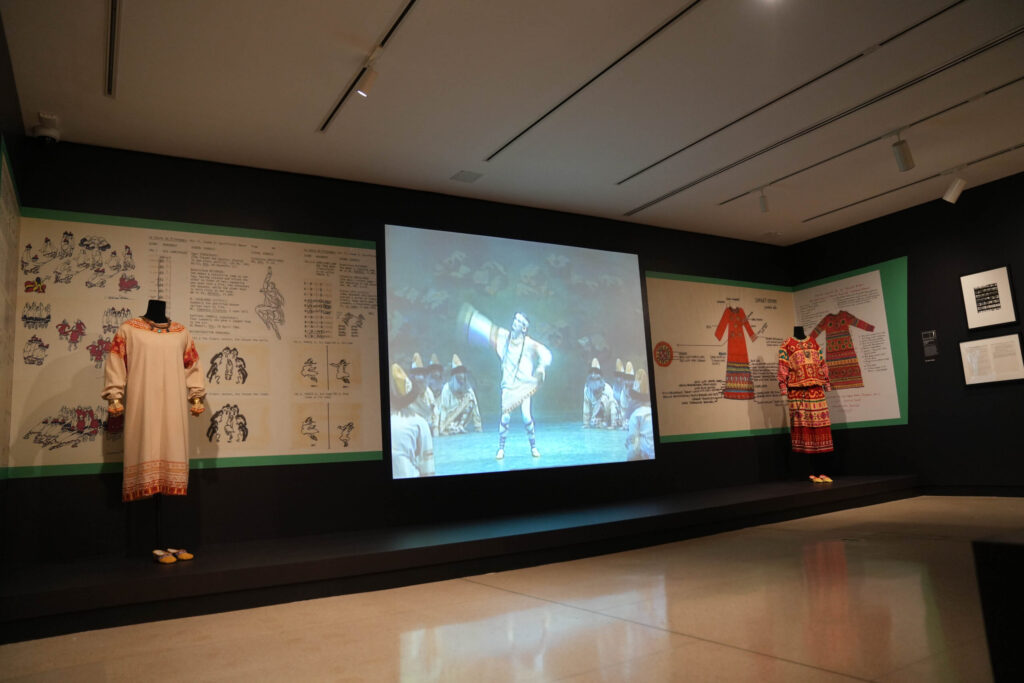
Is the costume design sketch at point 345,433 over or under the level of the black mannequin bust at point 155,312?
under

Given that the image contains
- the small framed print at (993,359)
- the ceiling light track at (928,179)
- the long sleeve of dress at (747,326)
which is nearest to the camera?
the ceiling light track at (928,179)

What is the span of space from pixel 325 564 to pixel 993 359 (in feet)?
21.1

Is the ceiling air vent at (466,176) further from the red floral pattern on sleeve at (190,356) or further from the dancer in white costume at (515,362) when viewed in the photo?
the red floral pattern on sleeve at (190,356)

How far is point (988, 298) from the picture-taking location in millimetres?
6504

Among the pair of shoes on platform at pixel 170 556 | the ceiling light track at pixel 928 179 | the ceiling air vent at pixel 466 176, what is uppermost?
the ceiling air vent at pixel 466 176

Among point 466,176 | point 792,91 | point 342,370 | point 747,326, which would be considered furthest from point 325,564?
point 747,326

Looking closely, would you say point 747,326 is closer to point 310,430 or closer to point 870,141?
point 870,141

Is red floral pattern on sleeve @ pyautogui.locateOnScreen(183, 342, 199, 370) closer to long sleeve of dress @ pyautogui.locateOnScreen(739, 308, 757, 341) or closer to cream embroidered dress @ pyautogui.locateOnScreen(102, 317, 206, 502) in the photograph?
cream embroidered dress @ pyautogui.locateOnScreen(102, 317, 206, 502)

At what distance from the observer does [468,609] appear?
3.26m

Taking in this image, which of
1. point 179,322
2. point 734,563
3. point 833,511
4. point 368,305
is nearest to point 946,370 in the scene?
point 833,511

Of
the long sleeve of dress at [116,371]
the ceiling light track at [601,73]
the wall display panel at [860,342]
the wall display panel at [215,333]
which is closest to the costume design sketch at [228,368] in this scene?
the wall display panel at [215,333]

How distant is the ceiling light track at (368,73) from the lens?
348cm

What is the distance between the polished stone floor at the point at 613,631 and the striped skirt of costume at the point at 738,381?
3353mm

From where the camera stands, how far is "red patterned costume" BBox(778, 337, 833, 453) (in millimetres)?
7160
